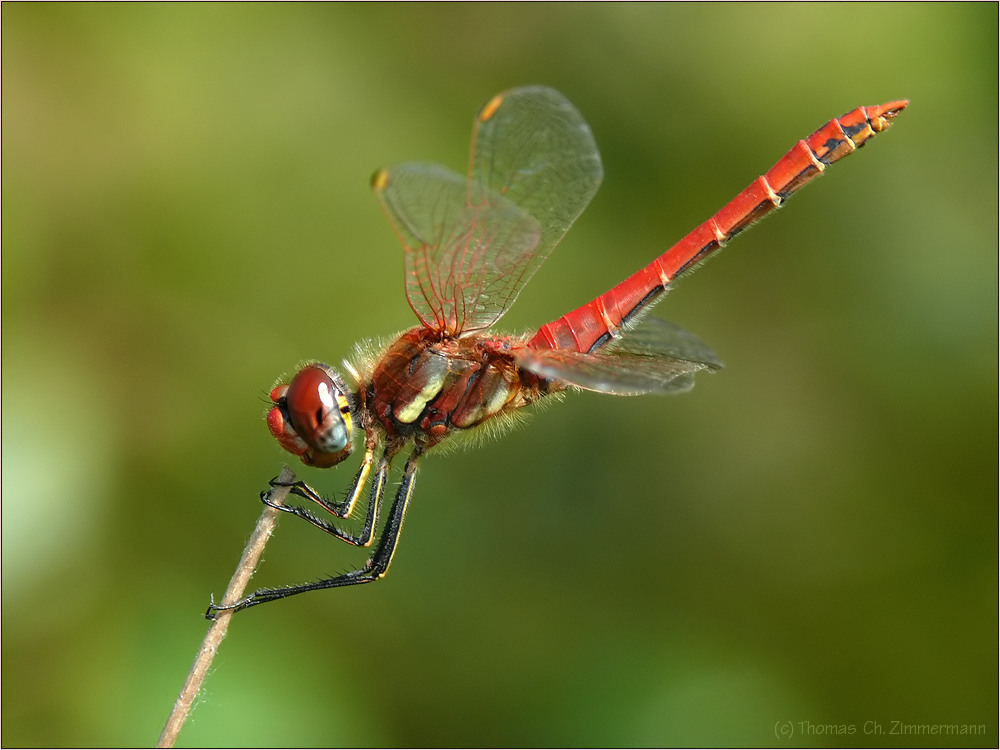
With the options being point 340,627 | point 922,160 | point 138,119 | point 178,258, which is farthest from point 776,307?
point 138,119

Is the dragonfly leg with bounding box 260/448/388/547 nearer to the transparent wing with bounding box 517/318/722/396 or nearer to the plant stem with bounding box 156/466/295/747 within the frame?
the plant stem with bounding box 156/466/295/747

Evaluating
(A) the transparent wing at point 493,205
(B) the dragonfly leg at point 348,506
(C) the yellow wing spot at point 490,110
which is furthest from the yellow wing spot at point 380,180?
(B) the dragonfly leg at point 348,506

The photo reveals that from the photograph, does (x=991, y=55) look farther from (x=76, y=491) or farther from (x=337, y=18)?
(x=76, y=491)

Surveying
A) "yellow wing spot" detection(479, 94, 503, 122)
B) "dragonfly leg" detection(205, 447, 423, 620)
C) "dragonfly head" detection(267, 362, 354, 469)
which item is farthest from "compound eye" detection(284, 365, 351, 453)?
"yellow wing spot" detection(479, 94, 503, 122)

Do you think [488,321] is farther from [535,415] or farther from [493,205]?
[535,415]

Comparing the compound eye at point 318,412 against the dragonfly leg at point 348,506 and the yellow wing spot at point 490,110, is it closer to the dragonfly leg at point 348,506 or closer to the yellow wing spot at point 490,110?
the dragonfly leg at point 348,506

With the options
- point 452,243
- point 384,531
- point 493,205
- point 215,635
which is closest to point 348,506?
point 384,531
